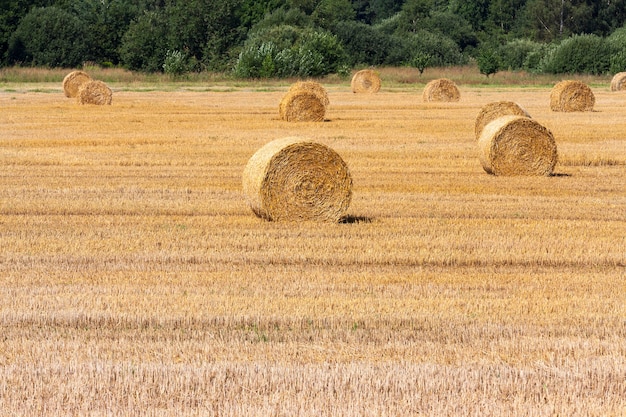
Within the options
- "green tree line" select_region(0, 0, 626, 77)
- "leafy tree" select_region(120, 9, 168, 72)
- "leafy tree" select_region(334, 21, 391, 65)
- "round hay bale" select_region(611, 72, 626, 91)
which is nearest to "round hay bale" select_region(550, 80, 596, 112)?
"round hay bale" select_region(611, 72, 626, 91)

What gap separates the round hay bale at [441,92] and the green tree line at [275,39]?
19910 mm

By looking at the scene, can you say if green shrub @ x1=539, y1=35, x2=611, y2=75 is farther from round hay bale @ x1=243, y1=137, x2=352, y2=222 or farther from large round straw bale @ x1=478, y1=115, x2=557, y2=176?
round hay bale @ x1=243, y1=137, x2=352, y2=222

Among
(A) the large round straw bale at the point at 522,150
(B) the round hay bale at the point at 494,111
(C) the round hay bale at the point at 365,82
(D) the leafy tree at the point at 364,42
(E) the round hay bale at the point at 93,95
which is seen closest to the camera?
(A) the large round straw bale at the point at 522,150

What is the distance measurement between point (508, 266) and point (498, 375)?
4114 millimetres

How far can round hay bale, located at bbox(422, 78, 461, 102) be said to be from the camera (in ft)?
136

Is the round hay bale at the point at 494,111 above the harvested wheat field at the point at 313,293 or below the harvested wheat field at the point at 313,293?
above

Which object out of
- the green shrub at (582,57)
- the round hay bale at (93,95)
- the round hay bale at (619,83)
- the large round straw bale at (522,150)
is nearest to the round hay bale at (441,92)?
the round hay bale at (619,83)

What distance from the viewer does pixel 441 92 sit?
41.5 meters

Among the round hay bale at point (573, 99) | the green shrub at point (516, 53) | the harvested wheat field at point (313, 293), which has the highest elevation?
the green shrub at point (516, 53)

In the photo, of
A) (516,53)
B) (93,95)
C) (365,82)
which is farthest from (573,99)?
(516,53)

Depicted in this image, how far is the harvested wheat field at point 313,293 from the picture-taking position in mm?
7043

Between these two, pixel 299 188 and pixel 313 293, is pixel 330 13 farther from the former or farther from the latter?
pixel 313 293

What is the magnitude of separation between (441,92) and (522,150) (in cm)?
2265

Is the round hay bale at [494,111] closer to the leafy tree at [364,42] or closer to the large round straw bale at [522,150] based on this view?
the large round straw bale at [522,150]
